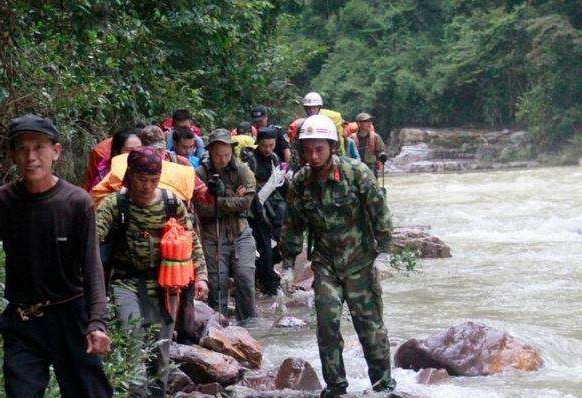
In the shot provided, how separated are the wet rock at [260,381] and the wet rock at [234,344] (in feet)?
1.00

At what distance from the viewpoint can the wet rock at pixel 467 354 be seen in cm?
819

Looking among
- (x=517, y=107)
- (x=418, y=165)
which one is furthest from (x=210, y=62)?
(x=517, y=107)

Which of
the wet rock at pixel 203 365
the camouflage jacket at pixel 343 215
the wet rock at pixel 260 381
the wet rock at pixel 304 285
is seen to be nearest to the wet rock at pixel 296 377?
the wet rock at pixel 260 381

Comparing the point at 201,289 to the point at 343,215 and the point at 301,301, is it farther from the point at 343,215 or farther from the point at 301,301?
the point at 301,301

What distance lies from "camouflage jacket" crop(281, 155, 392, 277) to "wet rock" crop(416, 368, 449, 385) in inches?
59.4

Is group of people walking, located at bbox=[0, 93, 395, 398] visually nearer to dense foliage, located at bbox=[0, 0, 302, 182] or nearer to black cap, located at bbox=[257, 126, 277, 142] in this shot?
black cap, located at bbox=[257, 126, 277, 142]

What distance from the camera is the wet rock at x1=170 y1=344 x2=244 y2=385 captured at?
7.19m

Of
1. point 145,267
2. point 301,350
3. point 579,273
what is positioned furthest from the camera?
Result: point 579,273

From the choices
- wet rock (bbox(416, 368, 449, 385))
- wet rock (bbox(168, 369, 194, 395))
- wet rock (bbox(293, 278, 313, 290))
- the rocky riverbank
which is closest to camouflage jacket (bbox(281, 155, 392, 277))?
wet rock (bbox(168, 369, 194, 395))

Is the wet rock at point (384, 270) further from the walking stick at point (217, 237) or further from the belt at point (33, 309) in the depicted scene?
the belt at point (33, 309)

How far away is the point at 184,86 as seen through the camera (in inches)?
591

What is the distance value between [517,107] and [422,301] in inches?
1229

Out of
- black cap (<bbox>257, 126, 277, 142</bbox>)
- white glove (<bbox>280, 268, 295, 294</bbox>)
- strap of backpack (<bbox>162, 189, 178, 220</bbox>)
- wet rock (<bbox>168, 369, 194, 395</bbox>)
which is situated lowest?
wet rock (<bbox>168, 369, 194, 395</bbox>)

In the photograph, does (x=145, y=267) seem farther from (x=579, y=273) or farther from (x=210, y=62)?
(x=210, y=62)
